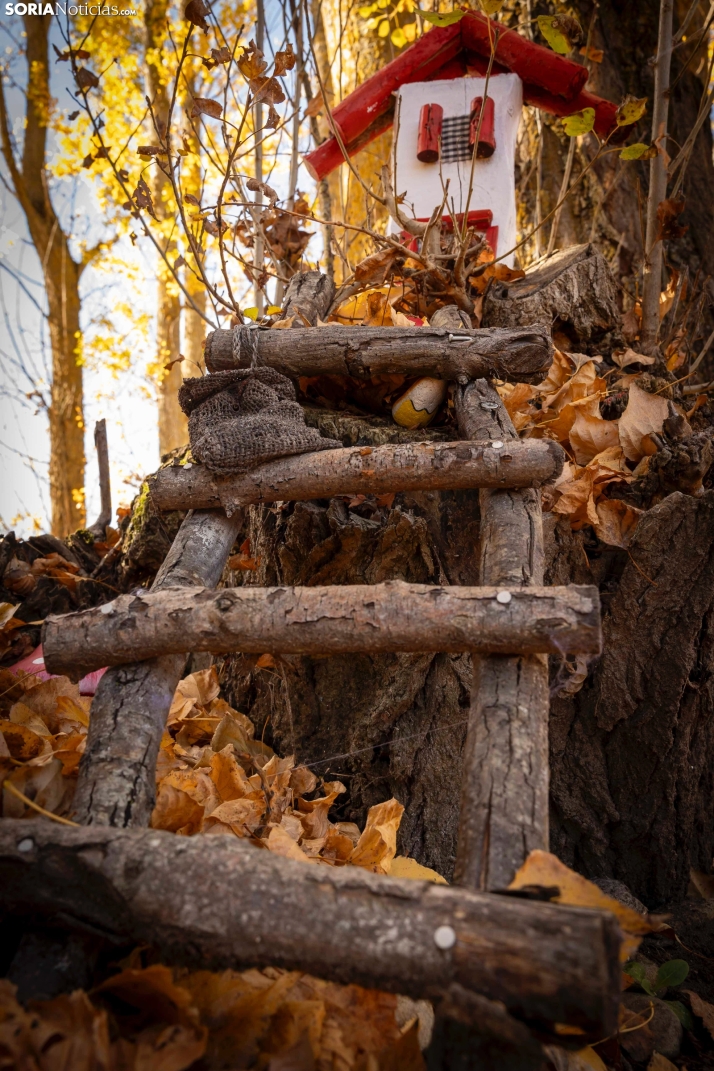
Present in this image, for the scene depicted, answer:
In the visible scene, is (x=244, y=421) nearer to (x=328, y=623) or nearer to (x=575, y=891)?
(x=328, y=623)

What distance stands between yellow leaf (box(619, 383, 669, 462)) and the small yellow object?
576mm

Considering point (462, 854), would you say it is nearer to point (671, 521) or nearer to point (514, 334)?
point (671, 521)

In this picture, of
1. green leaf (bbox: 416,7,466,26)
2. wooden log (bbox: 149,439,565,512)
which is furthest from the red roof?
wooden log (bbox: 149,439,565,512)

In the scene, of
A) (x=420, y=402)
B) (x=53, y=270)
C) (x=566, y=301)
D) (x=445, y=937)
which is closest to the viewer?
(x=445, y=937)

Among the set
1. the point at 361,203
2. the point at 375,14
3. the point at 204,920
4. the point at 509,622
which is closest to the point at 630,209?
the point at 361,203

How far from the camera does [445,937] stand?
79 centimetres

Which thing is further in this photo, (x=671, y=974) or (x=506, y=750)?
(x=671, y=974)

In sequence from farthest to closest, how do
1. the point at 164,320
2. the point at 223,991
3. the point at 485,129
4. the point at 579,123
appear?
the point at 164,320 → the point at 485,129 → the point at 579,123 → the point at 223,991

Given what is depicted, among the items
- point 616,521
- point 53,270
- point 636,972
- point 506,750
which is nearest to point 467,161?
point 616,521

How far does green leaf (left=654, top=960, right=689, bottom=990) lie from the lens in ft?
4.77

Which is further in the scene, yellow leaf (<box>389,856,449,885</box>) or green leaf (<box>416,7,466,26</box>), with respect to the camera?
green leaf (<box>416,7,466,26</box>)

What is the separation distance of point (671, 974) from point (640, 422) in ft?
4.71

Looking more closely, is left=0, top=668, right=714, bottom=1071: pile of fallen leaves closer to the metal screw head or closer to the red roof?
the metal screw head

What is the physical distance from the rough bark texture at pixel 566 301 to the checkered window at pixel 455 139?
32.7 inches
